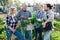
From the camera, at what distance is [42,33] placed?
6945 millimetres

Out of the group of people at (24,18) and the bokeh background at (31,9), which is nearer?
the group of people at (24,18)

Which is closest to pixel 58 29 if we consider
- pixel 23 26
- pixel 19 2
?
pixel 19 2

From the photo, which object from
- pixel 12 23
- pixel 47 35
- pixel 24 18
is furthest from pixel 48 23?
pixel 12 23

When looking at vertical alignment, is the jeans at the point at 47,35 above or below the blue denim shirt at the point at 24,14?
below

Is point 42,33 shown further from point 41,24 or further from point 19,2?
point 19,2

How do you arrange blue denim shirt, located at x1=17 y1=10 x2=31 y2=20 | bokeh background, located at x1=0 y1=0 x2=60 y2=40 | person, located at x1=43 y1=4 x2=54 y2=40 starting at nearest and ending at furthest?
person, located at x1=43 y1=4 x2=54 y2=40, blue denim shirt, located at x1=17 y1=10 x2=31 y2=20, bokeh background, located at x1=0 y1=0 x2=60 y2=40

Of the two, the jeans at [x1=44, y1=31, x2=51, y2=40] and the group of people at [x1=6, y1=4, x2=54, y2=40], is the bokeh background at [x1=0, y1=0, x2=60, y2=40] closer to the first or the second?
the group of people at [x1=6, y1=4, x2=54, y2=40]

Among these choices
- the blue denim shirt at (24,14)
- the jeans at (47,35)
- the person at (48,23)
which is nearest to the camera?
the person at (48,23)

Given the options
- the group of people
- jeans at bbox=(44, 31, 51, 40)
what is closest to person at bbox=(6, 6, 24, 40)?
the group of people

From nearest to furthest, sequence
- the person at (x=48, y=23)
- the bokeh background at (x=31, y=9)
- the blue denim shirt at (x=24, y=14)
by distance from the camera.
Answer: the person at (x=48, y=23) → the blue denim shirt at (x=24, y=14) → the bokeh background at (x=31, y=9)

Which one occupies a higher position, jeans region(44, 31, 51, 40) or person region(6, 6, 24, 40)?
person region(6, 6, 24, 40)

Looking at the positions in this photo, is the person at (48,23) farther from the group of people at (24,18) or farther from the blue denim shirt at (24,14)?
the blue denim shirt at (24,14)

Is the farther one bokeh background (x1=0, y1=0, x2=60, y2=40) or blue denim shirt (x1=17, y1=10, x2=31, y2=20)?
bokeh background (x1=0, y1=0, x2=60, y2=40)

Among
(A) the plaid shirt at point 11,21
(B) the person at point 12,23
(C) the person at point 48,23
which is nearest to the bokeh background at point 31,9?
(B) the person at point 12,23
